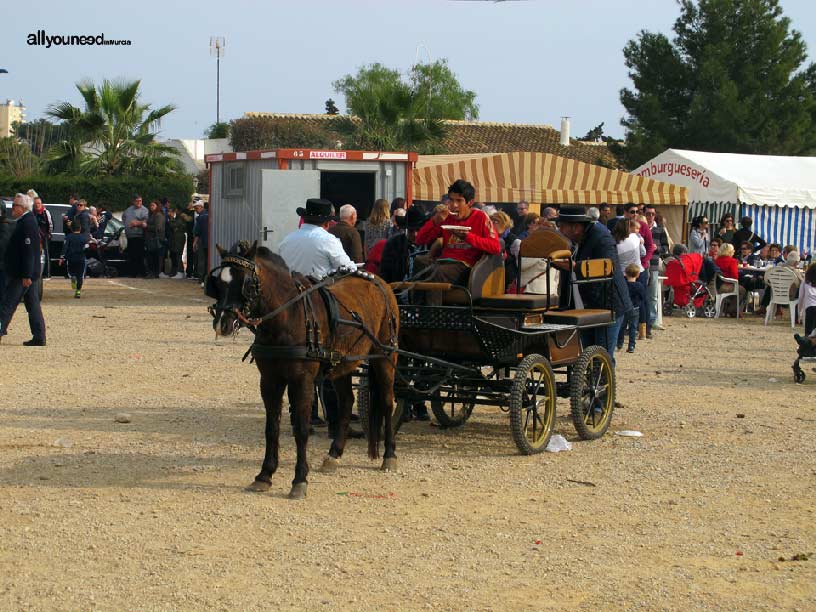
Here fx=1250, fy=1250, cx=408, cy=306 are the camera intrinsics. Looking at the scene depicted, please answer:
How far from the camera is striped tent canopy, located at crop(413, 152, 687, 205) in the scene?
25844 mm

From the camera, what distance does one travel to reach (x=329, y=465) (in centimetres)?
892

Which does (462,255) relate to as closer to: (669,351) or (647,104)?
(669,351)

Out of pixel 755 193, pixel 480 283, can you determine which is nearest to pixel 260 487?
pixel 480 283

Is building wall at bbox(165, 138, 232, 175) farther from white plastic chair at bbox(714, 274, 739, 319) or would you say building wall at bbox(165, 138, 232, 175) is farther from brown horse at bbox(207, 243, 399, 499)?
brown horse at bbox(207, 243, 399, 499)

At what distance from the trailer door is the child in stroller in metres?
6.65

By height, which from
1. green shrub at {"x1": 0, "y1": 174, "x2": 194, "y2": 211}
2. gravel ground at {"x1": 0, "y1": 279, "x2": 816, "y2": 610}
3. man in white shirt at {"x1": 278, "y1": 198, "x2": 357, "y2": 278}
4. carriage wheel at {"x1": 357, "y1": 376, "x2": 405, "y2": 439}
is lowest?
gravel ground at {"x1": 0, "y1": 279, "x2": 816, "y2": 610}

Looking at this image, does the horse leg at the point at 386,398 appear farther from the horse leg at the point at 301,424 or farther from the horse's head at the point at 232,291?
the horse's head at the point at 232,291

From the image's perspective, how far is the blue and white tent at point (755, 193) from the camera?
2870 centimetres

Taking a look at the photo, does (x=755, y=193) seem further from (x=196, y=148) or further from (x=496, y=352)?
(x=196, y=148)

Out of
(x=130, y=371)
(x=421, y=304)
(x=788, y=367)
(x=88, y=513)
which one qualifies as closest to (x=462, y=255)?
(x=421, y=304)

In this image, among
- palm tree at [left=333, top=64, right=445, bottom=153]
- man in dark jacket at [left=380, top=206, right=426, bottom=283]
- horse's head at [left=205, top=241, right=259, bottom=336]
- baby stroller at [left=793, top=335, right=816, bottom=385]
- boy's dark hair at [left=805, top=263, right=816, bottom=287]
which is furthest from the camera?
palm tree at [left=333, top=64, right=445, bottom=153]

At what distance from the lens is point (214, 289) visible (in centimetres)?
762

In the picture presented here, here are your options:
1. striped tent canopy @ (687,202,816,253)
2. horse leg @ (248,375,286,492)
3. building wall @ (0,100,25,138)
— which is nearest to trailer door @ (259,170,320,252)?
A: striped tent canopy @ (687,202,816,253)

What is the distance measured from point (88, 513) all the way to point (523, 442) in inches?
136
